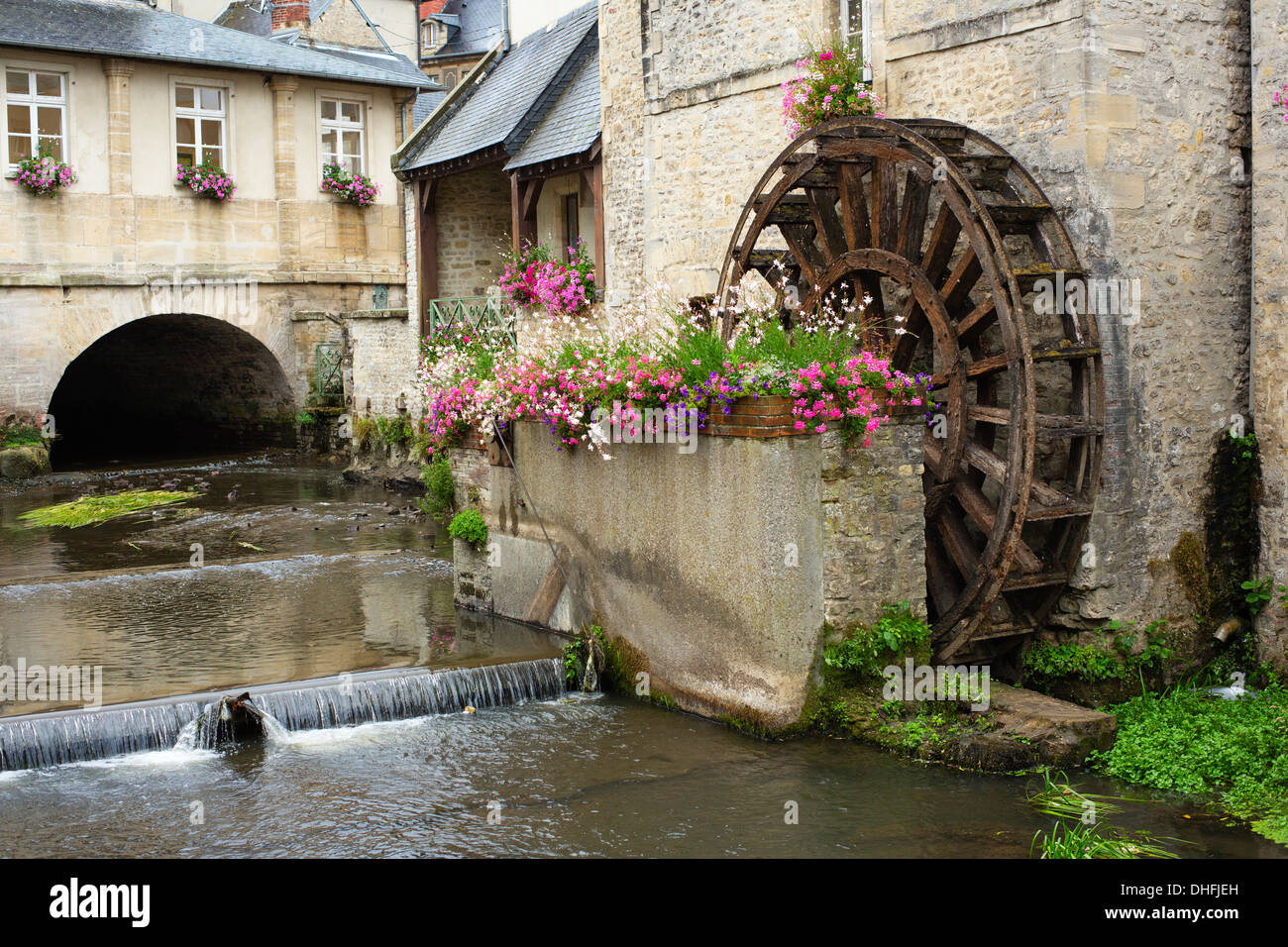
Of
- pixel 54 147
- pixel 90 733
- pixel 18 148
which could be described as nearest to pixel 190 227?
pixel 54 147

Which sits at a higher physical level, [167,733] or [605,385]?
[605,385]

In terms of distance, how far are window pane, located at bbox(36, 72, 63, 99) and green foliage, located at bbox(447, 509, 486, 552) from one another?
45.2ft

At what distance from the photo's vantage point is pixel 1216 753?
6395 mm

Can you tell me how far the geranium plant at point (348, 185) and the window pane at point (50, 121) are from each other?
13.8ft

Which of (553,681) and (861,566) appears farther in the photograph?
(553,681)

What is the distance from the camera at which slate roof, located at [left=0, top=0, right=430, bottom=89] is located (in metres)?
19.4

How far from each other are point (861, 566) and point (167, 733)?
12.2 ft

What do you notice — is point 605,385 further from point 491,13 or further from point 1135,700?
point 491,13

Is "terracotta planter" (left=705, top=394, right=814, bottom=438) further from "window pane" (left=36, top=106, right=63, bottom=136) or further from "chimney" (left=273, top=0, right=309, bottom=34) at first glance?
"chimney" (left=273, top=0, right=309, bottom=34)

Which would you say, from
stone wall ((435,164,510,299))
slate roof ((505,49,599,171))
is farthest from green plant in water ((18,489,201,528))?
slate roof ((505,49,599,171))

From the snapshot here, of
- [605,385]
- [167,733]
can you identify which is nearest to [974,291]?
[605,385]

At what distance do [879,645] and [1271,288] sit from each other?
3.13 m

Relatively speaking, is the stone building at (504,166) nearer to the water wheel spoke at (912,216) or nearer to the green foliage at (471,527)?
the green foliage at (471,527)

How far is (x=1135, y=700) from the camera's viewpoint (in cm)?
727
